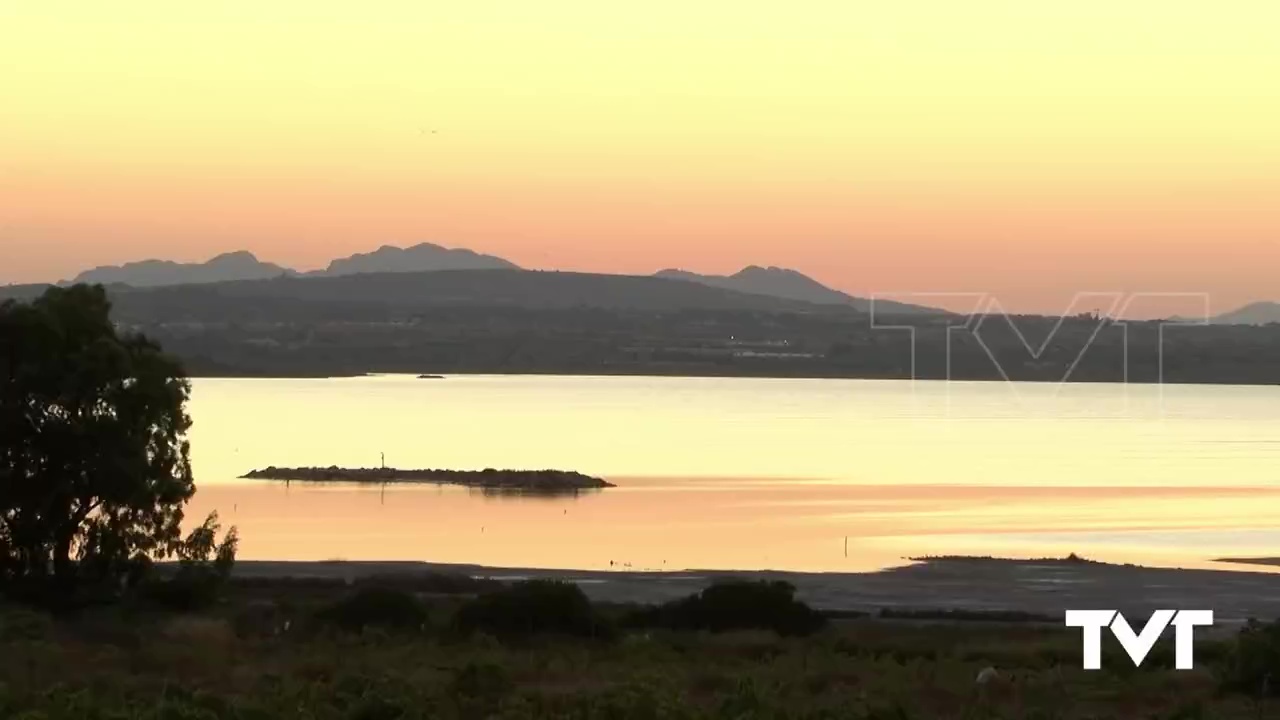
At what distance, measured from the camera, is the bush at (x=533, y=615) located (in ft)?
147

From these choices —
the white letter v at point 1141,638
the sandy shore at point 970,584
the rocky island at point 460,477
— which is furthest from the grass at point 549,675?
the rocky island at point 460,477

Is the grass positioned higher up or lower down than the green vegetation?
lower down

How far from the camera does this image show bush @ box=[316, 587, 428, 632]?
46344 mm

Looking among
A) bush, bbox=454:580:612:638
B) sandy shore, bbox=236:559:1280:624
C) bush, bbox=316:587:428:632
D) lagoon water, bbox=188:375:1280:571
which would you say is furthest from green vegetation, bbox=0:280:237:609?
lagoon water, bbox=188:375:1280:571

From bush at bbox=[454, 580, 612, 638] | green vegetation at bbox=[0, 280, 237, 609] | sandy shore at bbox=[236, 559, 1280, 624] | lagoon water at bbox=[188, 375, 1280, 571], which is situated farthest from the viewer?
lagoon water at bbox=[188, 375, 1280, 571]

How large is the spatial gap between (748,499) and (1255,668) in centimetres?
6845

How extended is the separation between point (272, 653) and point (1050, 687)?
43.4 ft

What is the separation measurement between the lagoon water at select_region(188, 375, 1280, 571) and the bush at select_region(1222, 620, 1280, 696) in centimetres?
3502

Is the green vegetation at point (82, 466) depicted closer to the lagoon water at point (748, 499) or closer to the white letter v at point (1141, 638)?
the white letter v at point (1141, 638)

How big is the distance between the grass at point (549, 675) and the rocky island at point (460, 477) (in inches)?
2465

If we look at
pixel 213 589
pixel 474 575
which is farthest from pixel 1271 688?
pixel 474 575

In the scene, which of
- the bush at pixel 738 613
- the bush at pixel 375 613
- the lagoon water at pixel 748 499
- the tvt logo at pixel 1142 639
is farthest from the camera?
the lagoon water at pixel 748 499

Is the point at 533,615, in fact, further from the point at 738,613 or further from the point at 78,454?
the point at 78,454

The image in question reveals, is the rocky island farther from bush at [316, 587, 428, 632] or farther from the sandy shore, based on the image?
bush at [316, 587, 428, 632]
